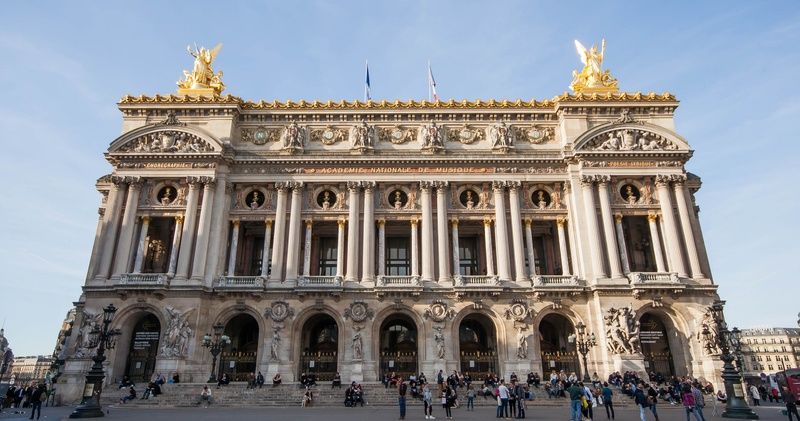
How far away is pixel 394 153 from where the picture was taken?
1515 inches

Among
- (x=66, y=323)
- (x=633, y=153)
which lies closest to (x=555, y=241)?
(x=633, y=153)

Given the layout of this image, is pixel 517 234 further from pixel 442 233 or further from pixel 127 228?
pixel 127 228

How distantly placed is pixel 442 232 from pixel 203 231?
54.0 feet

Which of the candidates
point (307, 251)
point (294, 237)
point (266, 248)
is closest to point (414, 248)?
point (307, 251)

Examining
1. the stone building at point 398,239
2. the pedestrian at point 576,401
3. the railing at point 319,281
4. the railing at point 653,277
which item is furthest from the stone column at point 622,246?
the pedestrian at point 576,401

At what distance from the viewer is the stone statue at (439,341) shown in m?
32.7

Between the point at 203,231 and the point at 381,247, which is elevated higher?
the point at 203,231

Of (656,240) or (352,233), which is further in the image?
(352,233)

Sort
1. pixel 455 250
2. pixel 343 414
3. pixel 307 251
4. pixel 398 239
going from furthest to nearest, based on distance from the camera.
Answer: pixel 398 239
pixel 307 251
pixel 455 250
pixel 343 414

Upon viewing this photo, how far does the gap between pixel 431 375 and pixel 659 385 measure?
1345 centimetres

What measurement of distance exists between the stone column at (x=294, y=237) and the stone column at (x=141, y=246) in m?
9.97

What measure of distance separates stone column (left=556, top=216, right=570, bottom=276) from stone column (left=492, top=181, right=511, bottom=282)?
3.90 m

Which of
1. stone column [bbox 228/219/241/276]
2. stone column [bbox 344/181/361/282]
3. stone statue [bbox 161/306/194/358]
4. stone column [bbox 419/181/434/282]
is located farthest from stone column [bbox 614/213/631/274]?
stone statue [bbox 161/306/194/358]

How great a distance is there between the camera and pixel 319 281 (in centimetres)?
3491
